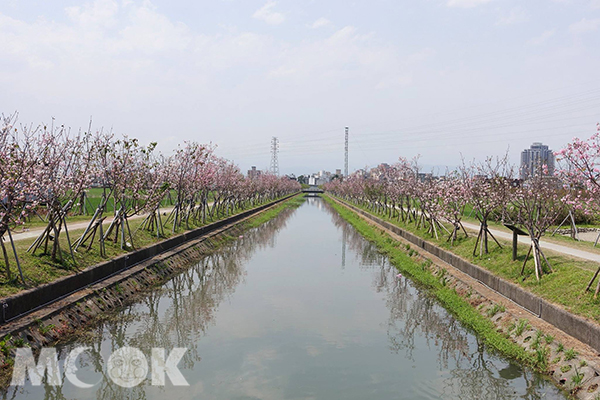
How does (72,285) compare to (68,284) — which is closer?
(68,284)

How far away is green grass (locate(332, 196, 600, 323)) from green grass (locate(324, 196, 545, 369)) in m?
1.33

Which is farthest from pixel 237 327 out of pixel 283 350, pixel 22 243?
pixel 22 243

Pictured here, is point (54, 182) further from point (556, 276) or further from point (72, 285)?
point (556, 276)

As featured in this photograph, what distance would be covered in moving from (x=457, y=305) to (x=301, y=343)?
5.16 meters

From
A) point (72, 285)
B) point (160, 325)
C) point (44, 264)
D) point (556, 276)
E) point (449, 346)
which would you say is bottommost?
point (449, 346)

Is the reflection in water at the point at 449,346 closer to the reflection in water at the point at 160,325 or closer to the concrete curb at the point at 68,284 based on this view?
the reflection in water at the point at 160,325

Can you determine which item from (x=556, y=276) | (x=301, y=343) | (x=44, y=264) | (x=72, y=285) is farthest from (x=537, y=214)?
(x=44, y=264)

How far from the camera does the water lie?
779 centimetres

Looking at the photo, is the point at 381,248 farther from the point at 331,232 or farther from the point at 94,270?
the point at 94,270

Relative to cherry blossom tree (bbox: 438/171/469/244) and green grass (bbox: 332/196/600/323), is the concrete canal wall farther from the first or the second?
cherry blossom tree (bbox: 438/171/469/244)

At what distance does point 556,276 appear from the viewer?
37.1 ft

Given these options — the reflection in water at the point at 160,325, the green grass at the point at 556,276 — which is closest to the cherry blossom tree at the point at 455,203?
the green grass at the point at 556,276

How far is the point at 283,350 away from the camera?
31.7 ft

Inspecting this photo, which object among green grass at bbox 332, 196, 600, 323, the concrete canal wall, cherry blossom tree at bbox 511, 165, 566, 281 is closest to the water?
the concrete canal wall
